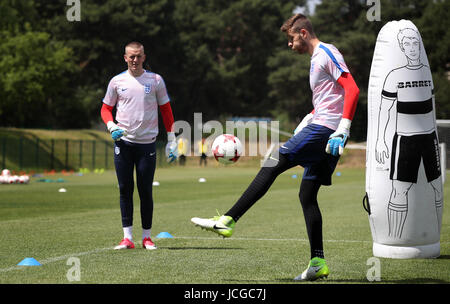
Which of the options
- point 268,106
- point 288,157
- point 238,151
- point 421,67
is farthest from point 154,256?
point 268,106

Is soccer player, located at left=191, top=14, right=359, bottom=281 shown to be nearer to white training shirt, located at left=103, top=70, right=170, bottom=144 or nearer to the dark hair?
the dark hair

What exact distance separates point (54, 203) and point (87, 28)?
48.5m

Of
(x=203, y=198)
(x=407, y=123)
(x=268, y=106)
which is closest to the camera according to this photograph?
(x=407, y=123)

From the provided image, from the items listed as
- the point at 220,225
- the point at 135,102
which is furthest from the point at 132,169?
the point at 220,225

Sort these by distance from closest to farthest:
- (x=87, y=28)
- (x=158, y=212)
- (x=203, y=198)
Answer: (x=158, y=212) → (x=203, y=198) → (x=87, y=28)

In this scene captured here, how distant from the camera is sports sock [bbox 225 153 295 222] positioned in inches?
262

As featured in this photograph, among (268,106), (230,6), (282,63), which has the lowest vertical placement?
(268,106)

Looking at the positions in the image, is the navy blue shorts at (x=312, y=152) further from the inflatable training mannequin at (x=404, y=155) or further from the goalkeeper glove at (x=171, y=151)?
the goalkeeper glove at (x=171, y=151)

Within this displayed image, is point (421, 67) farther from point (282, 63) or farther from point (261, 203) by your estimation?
point (282, 63)

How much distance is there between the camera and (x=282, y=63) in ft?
218

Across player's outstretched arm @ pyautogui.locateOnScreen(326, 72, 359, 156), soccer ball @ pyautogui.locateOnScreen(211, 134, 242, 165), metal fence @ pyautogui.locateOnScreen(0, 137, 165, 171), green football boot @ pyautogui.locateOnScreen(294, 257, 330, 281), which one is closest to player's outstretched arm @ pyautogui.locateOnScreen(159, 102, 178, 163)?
soccer ball @ pyautogui.locateOnScreen(211, 134, 242, 165)

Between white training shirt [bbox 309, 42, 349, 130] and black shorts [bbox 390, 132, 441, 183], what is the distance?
5.62 ft

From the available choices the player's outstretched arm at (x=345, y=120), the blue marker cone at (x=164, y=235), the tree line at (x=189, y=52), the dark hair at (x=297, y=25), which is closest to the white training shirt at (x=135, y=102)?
the blue marker cone at (x=164, y=235)

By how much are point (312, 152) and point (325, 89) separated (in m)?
0.62
